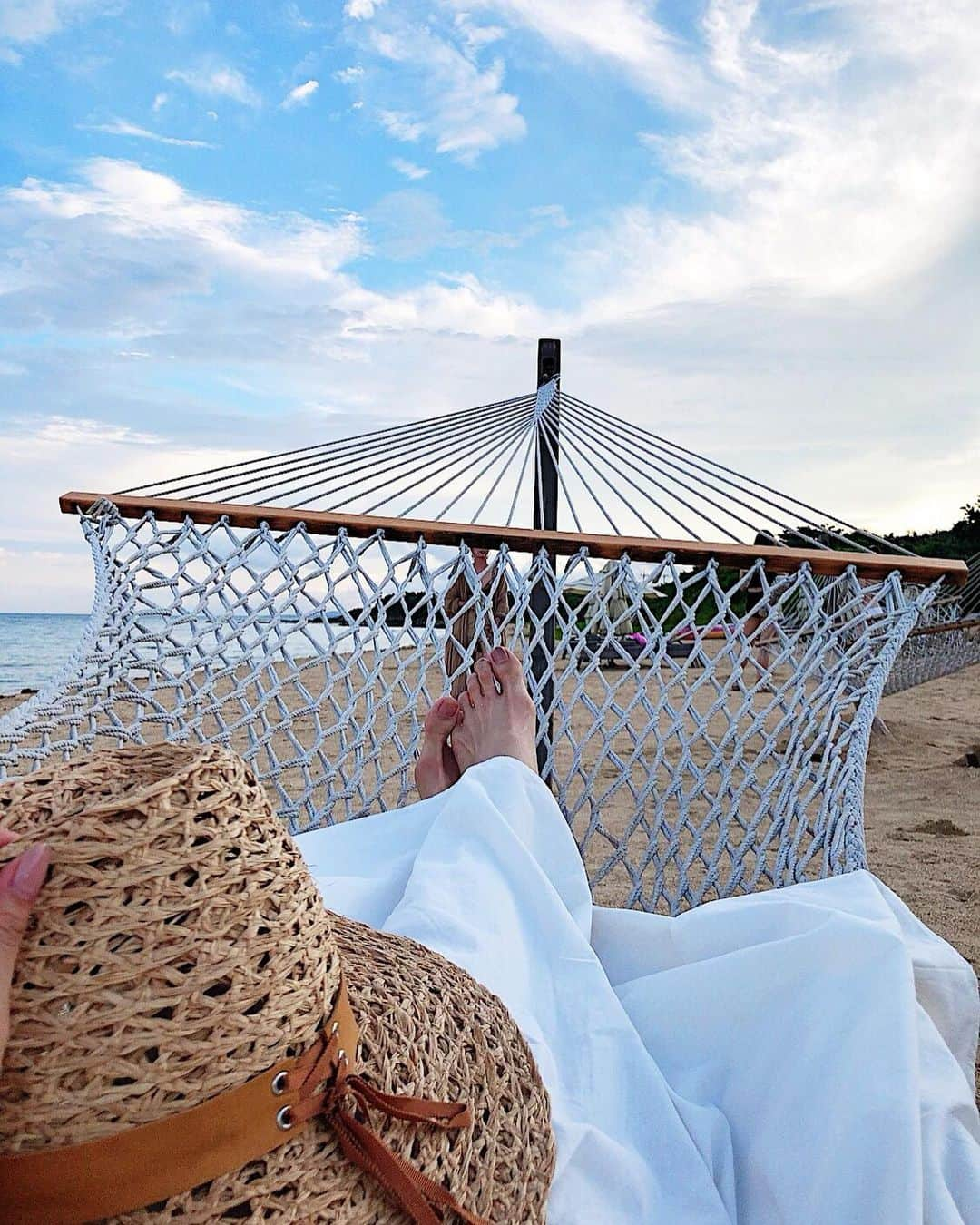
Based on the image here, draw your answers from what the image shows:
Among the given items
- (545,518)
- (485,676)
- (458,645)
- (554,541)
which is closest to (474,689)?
(485,676)

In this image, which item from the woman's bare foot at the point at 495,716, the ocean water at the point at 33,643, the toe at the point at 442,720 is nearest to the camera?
the woman's bare foot at the point at 495,716

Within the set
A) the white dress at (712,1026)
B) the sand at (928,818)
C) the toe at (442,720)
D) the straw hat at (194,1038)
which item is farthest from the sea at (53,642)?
the straw hat at (194,1038)

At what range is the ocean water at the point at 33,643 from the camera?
12.1 meters

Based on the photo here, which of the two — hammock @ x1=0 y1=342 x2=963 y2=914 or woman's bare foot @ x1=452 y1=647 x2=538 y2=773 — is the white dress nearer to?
woman's bare foot @ x1=452 y1=647 x2=538 y2=773

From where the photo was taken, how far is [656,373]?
3561mm

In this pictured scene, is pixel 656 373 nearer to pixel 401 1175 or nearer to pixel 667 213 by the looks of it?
pixel 667 213

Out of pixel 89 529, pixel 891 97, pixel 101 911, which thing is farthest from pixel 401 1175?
pixel 891 97

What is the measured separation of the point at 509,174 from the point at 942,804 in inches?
92.4

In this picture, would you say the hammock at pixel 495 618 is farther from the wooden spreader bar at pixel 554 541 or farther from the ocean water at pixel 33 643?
the ocean water at pixel 33 643

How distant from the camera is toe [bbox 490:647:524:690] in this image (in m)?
1.64

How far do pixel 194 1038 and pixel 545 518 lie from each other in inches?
72.1

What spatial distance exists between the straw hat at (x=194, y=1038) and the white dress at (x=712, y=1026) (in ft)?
0.63

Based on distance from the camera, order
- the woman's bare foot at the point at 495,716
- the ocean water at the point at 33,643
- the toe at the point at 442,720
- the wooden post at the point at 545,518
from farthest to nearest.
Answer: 1. the ocean water at the point at 33,643
2. the wooden post at the point at 545,518
3. the toe at the point at 442,720
4. the woman's bare foot at the point at 495,716

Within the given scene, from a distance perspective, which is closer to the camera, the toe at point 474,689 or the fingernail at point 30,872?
the fingernail at point 30,872
